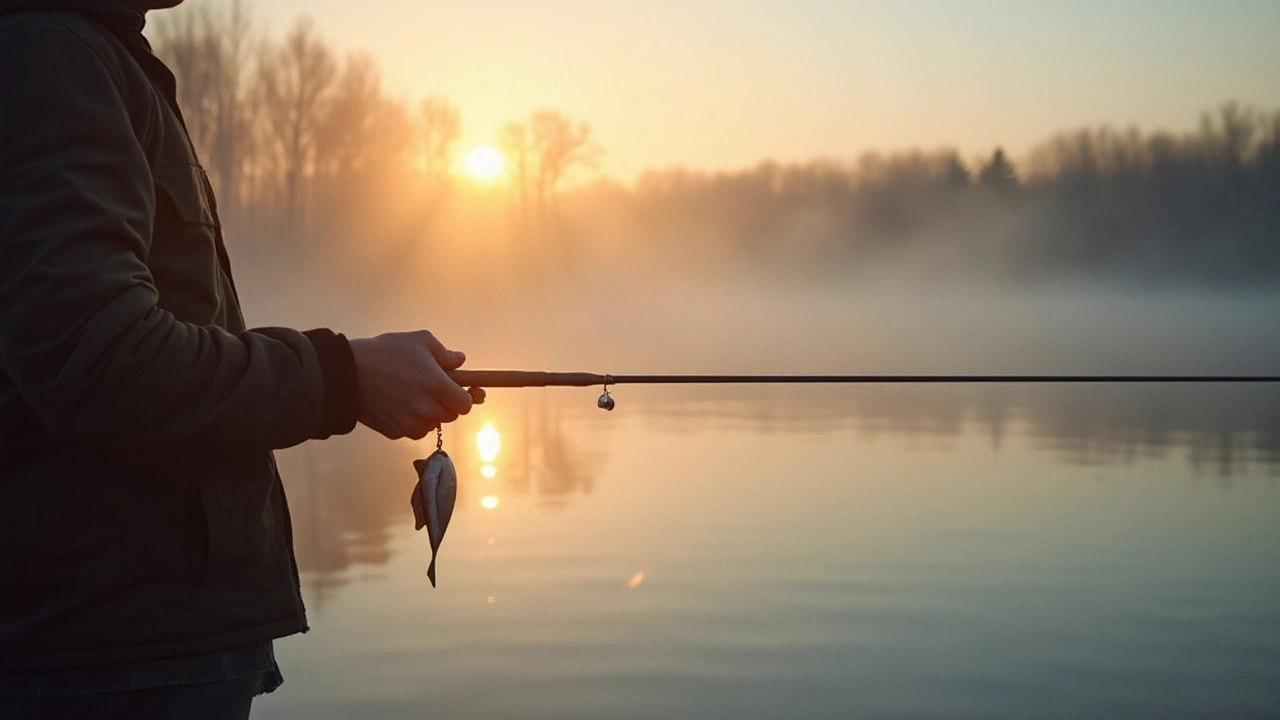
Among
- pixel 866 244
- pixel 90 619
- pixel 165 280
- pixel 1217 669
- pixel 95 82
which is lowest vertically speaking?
pixel 1217 669

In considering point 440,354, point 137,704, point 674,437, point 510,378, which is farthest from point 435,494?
point 674,437

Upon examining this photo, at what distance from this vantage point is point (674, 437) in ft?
77.3

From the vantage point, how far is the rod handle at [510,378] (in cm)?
242

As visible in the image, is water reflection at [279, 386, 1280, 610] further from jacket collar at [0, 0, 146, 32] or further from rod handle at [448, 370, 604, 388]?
jacket collar at [0, 0, 146, 32]

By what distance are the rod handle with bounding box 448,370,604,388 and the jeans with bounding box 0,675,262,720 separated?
57 centimetres

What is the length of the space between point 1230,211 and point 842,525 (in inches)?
5174

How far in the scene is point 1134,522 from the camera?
14.8 meters

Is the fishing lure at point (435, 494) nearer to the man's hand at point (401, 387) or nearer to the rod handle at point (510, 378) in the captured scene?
the rod handle at point (510, 378)

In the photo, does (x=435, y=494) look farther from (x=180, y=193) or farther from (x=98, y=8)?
(x=98, y=8)

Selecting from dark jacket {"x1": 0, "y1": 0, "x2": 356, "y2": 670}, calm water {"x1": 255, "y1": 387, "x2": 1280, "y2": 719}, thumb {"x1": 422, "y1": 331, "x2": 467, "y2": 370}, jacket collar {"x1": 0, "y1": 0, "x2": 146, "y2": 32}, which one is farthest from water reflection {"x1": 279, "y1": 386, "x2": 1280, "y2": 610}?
jacket collar {"x1": 0, "y1": 0, "x2": 146, "y2": 32}

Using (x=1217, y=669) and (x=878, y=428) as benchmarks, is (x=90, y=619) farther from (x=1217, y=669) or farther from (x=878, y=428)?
(x=878, y=428)

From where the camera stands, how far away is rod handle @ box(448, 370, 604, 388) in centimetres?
242

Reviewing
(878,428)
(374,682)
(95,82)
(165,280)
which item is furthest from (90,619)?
(878,428)

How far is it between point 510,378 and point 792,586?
8.48m
